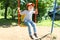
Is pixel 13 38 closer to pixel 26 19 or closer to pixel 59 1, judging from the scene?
pixel 26 19

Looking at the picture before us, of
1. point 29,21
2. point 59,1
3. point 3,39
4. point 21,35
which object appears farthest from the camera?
point 59,1

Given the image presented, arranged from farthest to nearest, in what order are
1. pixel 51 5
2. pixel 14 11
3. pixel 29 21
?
pixel 14 11, pixel 51 5, pixel 29 21

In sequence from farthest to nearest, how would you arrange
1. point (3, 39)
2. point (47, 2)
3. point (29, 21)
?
point (47, 2)
point (3, 39)
point (29, 21)

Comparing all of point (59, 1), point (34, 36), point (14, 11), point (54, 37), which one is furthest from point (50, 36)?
point (59, 1)

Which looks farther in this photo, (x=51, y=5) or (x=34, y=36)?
(x=51, y=5)

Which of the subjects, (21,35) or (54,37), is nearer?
(54,37)

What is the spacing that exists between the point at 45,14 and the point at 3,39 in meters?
5.90

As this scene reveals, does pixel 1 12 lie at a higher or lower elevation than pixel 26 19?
lower

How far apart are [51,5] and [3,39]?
239 inches

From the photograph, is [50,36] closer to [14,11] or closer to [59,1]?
[14,11]

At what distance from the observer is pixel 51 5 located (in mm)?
13359

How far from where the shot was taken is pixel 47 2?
12492 mm

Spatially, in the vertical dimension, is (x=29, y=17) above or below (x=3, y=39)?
above

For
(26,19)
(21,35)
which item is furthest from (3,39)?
(26,19)
